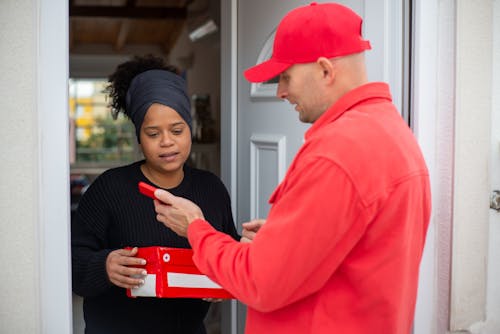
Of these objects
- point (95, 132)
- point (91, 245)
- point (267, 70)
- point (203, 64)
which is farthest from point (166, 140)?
point (95, 132)

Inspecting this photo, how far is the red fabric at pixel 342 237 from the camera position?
3.35 feet

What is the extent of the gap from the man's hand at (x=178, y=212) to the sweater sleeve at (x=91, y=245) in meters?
0.42

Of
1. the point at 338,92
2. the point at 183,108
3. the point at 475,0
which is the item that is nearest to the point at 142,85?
the point at 183,108

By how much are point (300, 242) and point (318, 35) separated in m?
0.40

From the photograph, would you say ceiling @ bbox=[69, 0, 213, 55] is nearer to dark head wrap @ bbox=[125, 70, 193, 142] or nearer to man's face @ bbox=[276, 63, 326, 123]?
dark head wrap @ bbox=[125, 70, 193, 142]

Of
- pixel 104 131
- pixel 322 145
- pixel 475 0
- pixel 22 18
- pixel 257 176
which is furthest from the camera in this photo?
pixel 104 131

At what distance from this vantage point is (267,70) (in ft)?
3.98

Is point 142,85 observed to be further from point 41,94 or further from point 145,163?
point 41,94

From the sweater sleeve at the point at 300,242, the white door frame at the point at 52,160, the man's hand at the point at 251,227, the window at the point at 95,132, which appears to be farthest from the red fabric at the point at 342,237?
the window at the point at 95,132

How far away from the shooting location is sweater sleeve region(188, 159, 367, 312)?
101 centimetres

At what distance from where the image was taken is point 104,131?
10.5 meters

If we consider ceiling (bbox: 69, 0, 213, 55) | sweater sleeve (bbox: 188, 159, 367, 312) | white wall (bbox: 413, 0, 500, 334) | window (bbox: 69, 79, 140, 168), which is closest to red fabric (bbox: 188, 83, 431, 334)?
sweater sleeve (bbox: 188, 159, 367, 312)

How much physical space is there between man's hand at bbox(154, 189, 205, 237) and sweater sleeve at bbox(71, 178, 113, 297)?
1.38ft

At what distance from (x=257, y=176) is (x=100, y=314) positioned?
2.64 feet
